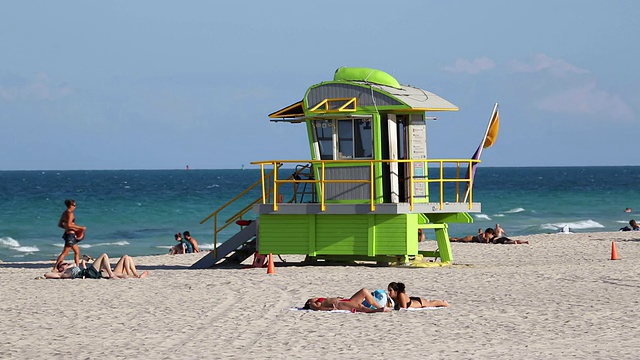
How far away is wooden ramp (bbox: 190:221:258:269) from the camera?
2594 cm

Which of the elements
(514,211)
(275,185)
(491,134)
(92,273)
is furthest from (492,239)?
(514,211)

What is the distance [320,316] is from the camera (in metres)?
17.2

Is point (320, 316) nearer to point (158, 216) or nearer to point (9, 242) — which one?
point (9, 242)

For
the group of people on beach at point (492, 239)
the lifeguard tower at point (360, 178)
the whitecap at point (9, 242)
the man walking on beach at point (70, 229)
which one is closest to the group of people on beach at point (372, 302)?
the lifeguard tower at point (360, 178)

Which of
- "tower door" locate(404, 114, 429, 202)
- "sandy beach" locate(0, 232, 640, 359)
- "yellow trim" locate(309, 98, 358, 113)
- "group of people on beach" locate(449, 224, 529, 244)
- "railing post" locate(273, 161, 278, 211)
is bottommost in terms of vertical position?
"sandy beach" locate(0, 232, 640, 359)

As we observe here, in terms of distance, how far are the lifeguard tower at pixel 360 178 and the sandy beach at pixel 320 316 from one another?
67 centimetres

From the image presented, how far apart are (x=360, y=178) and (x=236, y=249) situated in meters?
3.65

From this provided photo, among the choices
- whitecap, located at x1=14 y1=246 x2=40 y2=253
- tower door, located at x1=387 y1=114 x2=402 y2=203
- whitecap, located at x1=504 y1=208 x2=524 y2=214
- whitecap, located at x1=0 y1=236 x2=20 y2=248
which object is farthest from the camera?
whitecap, located at x1=504 y1=208 x2=524 y2=214

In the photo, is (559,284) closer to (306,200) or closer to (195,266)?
(306,200)

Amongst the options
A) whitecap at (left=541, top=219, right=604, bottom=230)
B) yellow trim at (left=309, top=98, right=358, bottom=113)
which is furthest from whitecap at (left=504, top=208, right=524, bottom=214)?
yellow trim at (left=309, top=98, right=358, bottom=113)

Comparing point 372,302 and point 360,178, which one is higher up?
point 360,178

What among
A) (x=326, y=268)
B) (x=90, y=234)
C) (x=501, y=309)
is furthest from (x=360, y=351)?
(x=90, y=234)

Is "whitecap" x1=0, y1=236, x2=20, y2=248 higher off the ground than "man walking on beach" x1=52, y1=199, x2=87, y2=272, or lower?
higher

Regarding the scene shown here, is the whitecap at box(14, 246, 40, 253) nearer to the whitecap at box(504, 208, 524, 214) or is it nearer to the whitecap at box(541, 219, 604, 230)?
the whitecap at box(541, 219, 604, 230)
